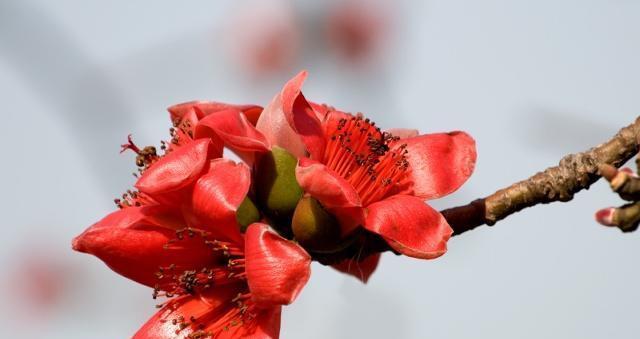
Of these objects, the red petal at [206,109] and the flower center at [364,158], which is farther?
the red petal at [206,109]

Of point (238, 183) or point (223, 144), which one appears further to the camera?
point (223, 144)

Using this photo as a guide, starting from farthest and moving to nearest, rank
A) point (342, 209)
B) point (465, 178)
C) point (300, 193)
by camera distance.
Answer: point (465, 178) → point (300, 193) → point (342, 209)

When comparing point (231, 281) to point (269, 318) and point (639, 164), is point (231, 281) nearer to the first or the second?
point (269, 318)

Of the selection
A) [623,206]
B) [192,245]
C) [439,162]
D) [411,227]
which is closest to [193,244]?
[192,245]

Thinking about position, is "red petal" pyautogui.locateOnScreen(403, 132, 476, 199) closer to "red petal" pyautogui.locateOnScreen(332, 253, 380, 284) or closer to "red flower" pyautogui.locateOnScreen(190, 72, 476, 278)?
"red flower" pyautogui.locateOnScreen(190, 72, 476, 278)

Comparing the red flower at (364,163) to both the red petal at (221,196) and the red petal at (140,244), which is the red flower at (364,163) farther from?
the red petal at (140,244)

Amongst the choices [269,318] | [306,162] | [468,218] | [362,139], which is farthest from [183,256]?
[468,218]

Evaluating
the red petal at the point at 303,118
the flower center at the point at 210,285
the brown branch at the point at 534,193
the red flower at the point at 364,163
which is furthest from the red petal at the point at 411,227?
the flower center at the point at 210,285

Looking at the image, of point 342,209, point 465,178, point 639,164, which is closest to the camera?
point 639,164
